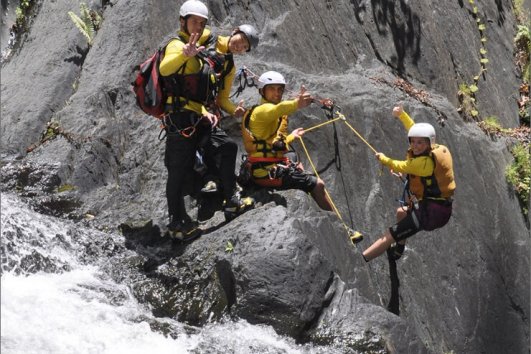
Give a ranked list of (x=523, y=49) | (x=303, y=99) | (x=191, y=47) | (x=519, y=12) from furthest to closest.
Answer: (x=519, y=12), (x=523, y=49), (x=303, y=99), (x=191, y=47)

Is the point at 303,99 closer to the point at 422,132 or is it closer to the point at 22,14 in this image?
the point at 422,132

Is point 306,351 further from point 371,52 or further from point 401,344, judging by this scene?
point 371,52

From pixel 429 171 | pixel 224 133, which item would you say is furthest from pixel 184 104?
pixel 429 171

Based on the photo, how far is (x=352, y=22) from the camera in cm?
1298

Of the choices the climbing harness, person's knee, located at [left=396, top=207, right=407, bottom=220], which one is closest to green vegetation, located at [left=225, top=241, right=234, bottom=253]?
the climbing harness

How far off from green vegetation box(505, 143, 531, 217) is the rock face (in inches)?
8.3

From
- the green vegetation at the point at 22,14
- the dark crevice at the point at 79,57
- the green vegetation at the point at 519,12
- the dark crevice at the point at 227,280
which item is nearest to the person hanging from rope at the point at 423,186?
the dark crevice at the point at 227,280

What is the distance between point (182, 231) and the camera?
858 centimetres

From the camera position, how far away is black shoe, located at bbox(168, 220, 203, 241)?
854 cm

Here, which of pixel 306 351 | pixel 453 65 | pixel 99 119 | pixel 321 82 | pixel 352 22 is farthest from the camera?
pixel 453 65

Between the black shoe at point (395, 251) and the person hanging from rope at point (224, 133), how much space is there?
89.1 inches

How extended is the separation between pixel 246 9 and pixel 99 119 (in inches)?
106

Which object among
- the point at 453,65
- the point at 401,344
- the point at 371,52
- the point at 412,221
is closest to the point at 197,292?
the point at 401,344

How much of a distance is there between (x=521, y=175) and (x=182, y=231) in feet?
24.6
